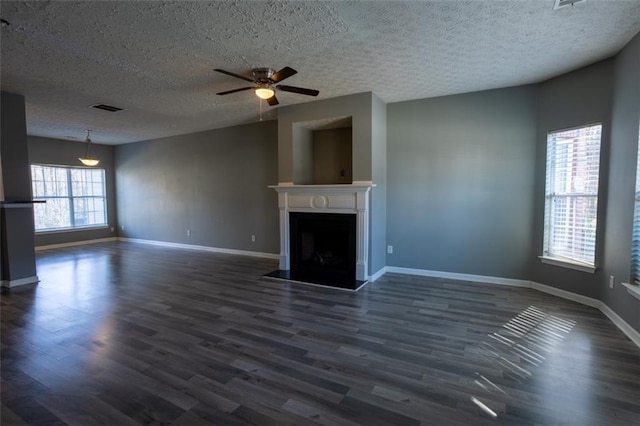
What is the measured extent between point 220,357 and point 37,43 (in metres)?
3.29

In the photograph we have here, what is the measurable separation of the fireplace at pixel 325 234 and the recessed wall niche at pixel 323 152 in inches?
18.8

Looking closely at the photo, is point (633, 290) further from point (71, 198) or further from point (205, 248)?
point (71, 198)

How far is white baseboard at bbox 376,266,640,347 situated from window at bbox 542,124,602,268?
1.33ft

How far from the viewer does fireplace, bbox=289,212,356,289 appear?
4.56m

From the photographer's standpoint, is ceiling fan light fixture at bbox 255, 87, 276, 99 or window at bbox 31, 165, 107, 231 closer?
ceiling fan light fixture at bbox 255, 87, 276, 99

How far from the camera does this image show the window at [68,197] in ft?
24.5

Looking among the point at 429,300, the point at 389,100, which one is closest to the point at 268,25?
the point at 389,100

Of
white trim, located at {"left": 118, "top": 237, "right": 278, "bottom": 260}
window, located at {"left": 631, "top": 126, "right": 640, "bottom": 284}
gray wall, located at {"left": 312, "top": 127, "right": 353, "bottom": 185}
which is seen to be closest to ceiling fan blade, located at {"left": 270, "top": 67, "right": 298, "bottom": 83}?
gray wall, located at {"left": 312, "top": 127, "right": 353, "bottom": 185}

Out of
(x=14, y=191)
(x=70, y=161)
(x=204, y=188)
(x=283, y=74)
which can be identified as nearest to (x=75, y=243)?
(x=70, y=161)

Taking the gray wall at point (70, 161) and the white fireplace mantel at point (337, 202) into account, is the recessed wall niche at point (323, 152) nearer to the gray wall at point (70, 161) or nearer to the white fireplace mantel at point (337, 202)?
the white fireplace mantel at point (337, 202)

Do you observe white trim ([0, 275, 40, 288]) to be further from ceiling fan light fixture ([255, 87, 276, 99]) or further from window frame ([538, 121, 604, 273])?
window frame ([538, 121, 604, 273])

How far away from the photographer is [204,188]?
7.13m

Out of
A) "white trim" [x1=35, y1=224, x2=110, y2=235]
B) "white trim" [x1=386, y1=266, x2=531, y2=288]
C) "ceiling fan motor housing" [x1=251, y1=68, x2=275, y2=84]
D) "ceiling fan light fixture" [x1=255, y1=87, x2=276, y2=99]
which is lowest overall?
"white trim" [x1=386, y1=266, x2=531, y2=288]

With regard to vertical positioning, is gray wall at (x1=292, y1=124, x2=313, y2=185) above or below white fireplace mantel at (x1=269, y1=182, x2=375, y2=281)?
above
